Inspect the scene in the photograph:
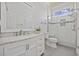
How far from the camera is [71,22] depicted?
3873 mm

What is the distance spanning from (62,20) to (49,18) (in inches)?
37.4

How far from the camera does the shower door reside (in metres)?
3.85

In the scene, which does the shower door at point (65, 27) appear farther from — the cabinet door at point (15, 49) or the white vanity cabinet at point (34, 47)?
the cabinet door at point (15, 49)

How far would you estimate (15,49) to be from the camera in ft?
3.77

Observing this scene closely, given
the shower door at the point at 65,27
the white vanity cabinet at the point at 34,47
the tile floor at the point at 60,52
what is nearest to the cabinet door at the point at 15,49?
the white vanity cabinet at the point at 34,47

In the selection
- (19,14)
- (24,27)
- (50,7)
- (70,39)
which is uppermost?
(50,7)

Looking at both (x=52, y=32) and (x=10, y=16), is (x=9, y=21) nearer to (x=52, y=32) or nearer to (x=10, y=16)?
(x=10, y=16)

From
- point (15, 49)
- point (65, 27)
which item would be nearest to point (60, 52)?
point (65, 27)

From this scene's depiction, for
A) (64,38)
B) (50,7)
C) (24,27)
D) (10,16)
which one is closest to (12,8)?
(10,16)

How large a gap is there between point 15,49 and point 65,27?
3.53m

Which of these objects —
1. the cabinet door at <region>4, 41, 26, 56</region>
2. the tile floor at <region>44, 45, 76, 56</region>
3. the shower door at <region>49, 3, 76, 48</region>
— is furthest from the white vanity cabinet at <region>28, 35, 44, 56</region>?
the shower door at <region>49, 3, 76, 48</region>

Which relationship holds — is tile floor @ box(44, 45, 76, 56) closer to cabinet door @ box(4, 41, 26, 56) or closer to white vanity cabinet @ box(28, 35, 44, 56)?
white vanity cabinet @ box(28, 35, 44, 56)

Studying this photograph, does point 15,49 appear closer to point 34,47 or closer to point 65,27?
point 34,47

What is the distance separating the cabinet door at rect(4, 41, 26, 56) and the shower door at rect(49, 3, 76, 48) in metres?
3.06
